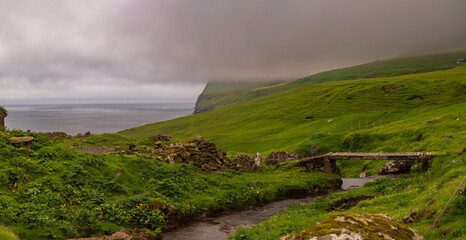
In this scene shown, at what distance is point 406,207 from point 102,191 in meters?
27.0

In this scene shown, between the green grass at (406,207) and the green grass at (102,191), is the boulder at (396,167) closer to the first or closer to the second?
the green grass at (406,207)

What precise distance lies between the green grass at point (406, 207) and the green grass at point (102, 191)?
8364mm

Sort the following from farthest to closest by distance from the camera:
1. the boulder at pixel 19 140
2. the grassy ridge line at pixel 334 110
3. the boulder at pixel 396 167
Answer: the grassy ridge line at pixel 334 110 < the boulder at pixel 396 167 < the boulder at pixel 19 140

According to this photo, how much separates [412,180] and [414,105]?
12175 centimetres

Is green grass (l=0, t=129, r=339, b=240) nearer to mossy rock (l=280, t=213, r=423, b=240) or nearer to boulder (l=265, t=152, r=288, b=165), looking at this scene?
mossy rock (l=280, t=213, r=423, b=240)

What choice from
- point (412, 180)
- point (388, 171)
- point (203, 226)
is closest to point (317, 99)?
point (388, 171)

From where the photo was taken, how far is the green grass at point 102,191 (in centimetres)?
2133

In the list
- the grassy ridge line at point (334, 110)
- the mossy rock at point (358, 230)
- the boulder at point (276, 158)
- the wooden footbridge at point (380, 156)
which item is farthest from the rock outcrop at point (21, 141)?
the grassy ridge line at point (334, 110)

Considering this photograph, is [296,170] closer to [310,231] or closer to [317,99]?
[310,231]

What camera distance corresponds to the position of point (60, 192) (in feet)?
82.5

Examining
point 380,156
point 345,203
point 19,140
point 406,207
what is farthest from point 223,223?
point 380,156

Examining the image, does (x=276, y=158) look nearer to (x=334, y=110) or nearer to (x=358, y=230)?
(x=358, y=230)

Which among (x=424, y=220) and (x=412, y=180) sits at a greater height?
(x=424, y=220)

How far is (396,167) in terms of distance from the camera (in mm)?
45500
